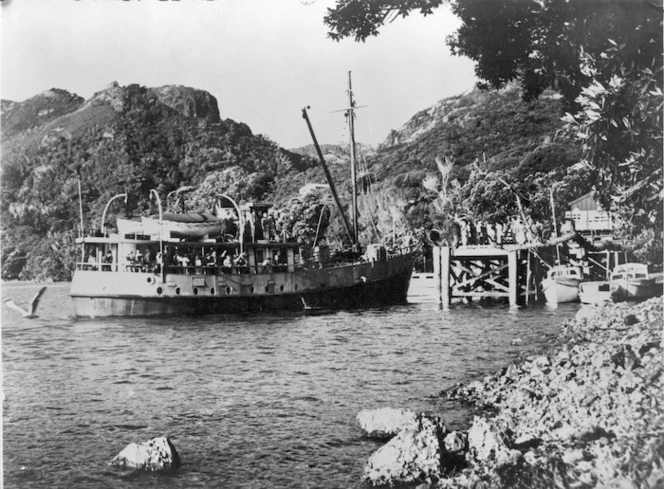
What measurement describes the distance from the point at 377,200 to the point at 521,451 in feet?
161

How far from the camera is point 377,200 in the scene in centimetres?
5656

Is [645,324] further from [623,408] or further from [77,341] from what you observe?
[77,341]

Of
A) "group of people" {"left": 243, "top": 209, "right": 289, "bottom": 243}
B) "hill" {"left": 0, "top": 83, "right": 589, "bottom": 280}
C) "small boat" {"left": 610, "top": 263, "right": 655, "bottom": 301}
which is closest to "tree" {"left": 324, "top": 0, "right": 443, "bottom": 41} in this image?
"hill" {"left": 0, "top": 83, "right": 589, "bottom": 280}

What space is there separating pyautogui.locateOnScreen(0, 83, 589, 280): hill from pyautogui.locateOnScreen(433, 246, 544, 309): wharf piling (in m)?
3.35

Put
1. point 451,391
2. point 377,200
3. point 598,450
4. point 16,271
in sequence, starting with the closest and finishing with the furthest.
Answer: point 598,450 → point 451,391 → point 16,271 → point 377,200

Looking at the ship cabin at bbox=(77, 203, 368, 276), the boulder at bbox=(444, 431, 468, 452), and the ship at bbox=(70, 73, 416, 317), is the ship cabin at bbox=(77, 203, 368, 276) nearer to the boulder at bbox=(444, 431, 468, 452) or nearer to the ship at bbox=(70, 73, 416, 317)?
the ship at bbox=(70, 73, 416, 317)

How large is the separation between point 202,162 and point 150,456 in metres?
31.8

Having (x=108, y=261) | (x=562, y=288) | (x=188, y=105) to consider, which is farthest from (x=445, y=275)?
(x=108, y=261)

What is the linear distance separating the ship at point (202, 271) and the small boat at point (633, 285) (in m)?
13.1

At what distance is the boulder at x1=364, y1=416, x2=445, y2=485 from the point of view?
324 inches

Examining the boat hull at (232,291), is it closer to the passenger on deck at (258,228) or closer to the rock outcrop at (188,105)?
the passenger on deck at (258,228)

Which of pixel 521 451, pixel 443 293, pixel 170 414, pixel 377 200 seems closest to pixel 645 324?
pixel 521 451

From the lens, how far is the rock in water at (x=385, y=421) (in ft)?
32.8

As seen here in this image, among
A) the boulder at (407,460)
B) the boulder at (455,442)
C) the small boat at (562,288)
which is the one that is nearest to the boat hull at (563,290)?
the small boat at (562,288)
